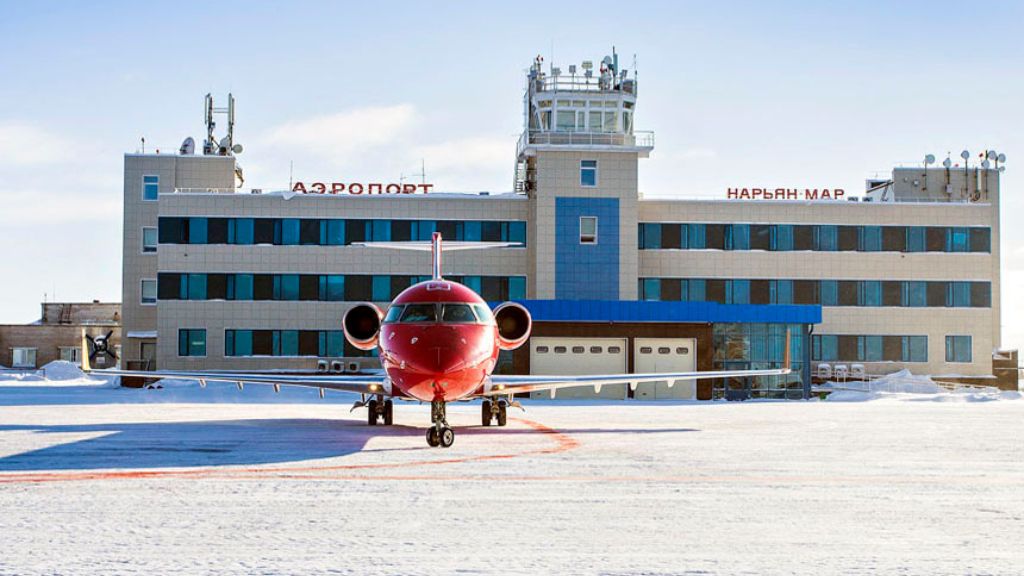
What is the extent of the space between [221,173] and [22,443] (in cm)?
4515

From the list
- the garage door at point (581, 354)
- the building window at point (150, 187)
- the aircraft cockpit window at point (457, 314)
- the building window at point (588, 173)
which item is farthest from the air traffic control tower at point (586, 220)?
the aircraft cockpit window at point (457, 314)

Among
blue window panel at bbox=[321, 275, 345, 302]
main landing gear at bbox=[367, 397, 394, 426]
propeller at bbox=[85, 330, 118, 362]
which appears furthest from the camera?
propeller at bbox=[85, 330, 118, 362]

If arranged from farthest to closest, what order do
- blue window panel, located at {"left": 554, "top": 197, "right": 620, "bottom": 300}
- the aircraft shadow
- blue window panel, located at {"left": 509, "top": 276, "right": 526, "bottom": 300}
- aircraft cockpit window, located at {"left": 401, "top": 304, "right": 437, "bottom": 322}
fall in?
blue window panel, located at {"left": 509, "top": 276, "right": 526, "bottom": 300} < blue window panel, located at {"left": 554, "top": 197, "right": 620, "bottom": 300} < aircraft cockpit window, located at {"left": 401, "top": 304, "right": 437, "bottom": 322} < the aircraft shadow

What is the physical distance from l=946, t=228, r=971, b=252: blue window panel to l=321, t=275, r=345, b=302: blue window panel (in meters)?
34.0

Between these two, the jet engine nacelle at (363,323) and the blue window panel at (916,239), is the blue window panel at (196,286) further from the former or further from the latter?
the blue window panel at (916,239)

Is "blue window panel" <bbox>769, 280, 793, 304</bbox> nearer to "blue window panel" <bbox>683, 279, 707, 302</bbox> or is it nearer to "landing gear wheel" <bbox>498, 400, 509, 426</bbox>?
"blue window panel" <bbox>683, 279, 707, 302</bbox>

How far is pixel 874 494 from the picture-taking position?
505 inches

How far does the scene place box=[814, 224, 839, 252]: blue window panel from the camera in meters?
60.0

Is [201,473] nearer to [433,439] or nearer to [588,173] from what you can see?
[433,439]

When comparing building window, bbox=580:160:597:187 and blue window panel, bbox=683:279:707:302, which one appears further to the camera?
blue window panel, bbox=683:279:707:302

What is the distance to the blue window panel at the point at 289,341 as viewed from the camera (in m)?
58.5

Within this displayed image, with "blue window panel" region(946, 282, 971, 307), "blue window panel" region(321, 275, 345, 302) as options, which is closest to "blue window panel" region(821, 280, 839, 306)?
"blue window panel" region(946, 282, 971, 307)

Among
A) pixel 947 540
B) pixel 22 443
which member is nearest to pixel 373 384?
pixel 22 443

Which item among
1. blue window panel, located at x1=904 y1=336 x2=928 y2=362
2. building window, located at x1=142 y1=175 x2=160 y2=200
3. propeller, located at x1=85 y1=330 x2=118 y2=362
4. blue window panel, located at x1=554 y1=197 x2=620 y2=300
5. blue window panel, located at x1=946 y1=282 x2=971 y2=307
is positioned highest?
building window, located at x1=142 y1=175 x2=160 y2=200
